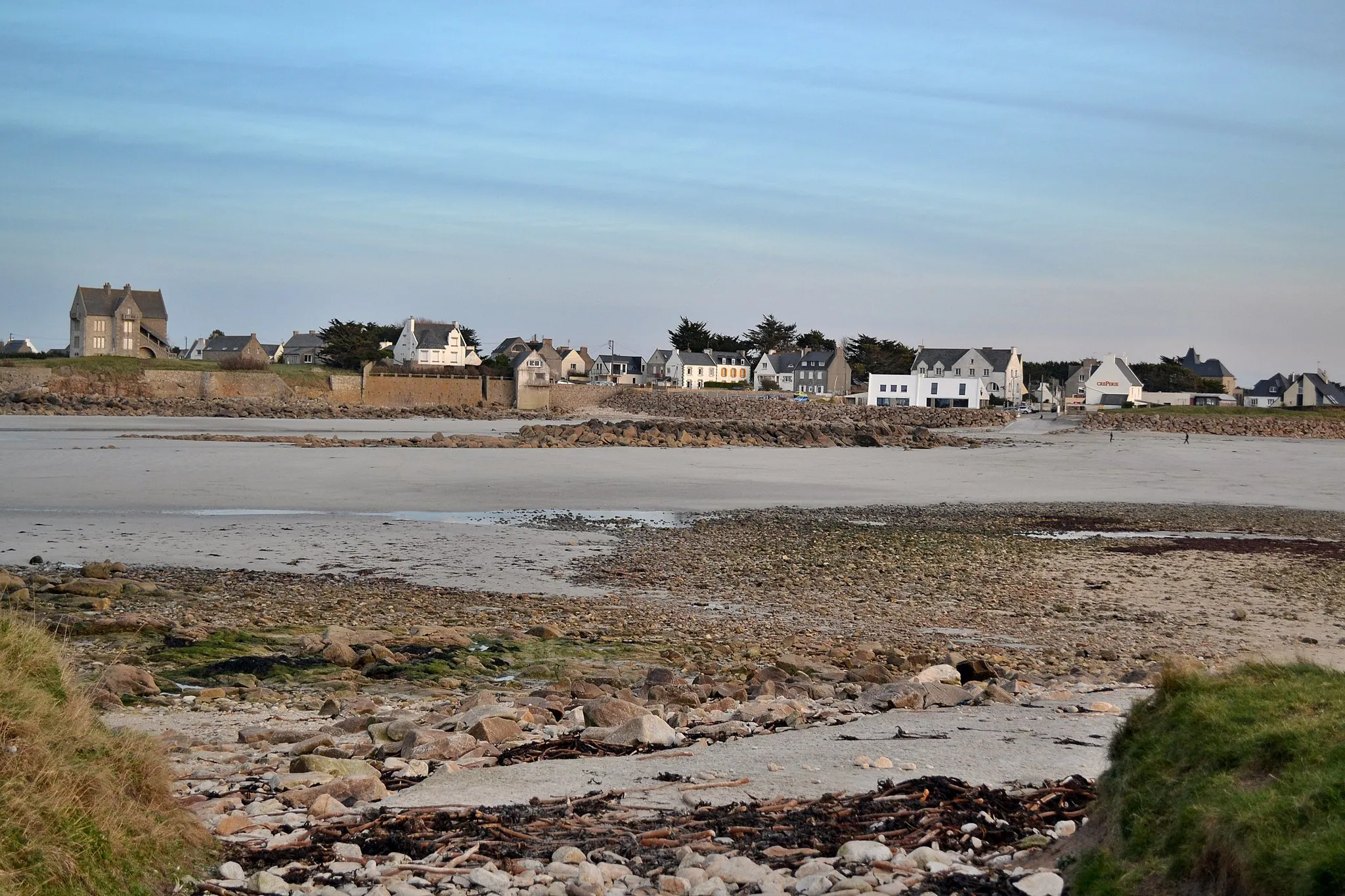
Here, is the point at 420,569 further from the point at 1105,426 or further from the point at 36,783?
the point at 1105,426

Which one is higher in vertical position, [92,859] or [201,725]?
[92,859]

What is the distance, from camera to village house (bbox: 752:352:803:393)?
118 meters

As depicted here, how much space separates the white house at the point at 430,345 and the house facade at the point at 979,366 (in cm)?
4428

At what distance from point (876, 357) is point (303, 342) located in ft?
216

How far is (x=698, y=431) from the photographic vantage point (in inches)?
2247

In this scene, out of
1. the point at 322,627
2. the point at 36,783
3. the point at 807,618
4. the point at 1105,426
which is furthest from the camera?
the point at 1105,426

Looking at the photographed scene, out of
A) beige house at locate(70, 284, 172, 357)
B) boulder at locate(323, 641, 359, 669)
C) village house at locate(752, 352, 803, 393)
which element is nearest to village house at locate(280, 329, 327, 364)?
beige house at locate(70, 284, 172, 357)

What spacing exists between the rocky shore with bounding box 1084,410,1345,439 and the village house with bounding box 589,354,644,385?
59.3 metres

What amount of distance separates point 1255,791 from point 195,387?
9228 cm

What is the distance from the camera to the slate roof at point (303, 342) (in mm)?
123125

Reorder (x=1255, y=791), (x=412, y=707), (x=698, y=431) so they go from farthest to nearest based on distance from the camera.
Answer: (x=698, y=431) < (x=412, y=707) < (x=1255, y=791)

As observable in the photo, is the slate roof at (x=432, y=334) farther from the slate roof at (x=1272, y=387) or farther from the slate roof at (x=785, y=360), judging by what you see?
the slate roof at (x=1272, y=387)

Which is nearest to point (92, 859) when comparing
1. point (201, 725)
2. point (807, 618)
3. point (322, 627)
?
point (201, 725)

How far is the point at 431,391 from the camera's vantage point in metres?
94.6
